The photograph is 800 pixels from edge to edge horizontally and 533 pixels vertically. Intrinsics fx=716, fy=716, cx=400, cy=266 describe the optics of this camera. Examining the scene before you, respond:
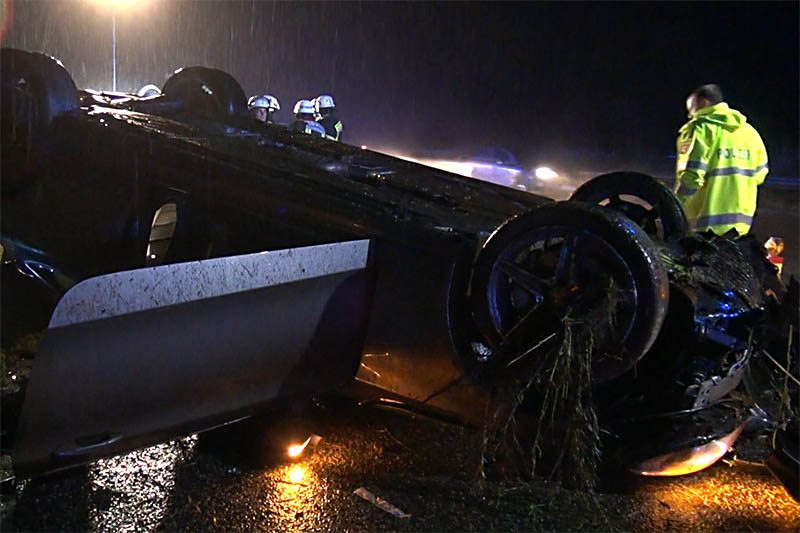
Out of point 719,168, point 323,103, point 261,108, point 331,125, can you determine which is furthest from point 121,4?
point 719,168

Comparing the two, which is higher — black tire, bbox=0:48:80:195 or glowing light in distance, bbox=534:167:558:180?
black tire, bbox=0:48:80:195

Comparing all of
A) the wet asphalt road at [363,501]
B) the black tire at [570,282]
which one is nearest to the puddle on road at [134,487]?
the wet asphalt road at [363,501]

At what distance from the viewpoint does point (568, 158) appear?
70.8 feet

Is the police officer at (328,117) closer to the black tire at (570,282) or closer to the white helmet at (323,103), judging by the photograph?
the white helmet at (323,103)

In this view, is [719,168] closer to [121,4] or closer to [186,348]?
[186,348]

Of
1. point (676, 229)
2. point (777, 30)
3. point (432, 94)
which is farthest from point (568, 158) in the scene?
point (676, 229)

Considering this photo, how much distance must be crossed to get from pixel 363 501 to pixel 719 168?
3177 millimetres

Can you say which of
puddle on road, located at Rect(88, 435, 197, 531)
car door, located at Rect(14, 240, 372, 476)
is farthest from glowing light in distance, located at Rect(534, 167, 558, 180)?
puddle on road, located at Rect(88, 435, 197, 531)

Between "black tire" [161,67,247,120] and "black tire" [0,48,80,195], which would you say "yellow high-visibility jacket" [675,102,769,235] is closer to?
"black tire" [161,67,247,120]

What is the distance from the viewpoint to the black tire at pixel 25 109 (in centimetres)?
411

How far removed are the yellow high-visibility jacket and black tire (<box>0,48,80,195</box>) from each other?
12.6 feet

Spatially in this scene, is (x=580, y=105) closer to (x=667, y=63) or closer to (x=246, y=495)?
(x=667, y=63)

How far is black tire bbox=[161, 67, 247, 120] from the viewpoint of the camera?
5609mm

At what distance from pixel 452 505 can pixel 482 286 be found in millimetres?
849
